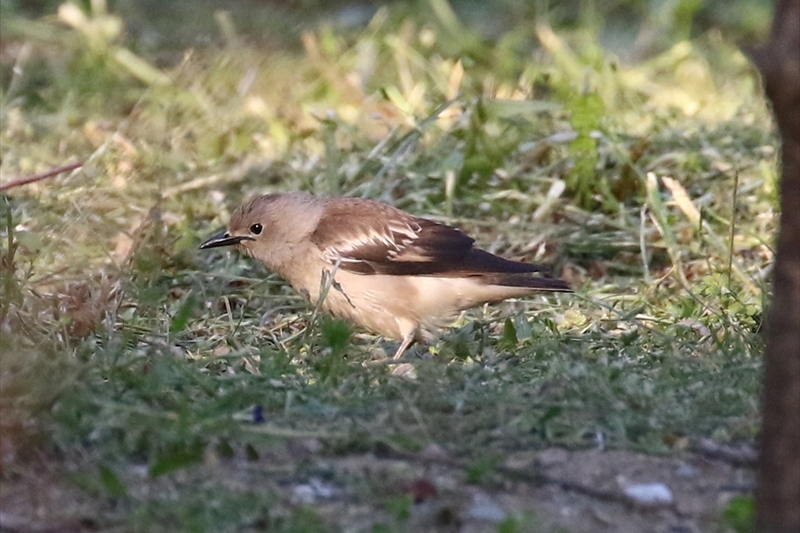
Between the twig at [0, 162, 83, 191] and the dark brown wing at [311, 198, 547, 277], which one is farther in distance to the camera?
the dark brown wing at [311, 198, 547, 277]

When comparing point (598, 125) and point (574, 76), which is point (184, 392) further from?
point (574, 76)

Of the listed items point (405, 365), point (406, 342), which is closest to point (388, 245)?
point (406, 342)

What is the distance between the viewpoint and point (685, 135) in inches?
337

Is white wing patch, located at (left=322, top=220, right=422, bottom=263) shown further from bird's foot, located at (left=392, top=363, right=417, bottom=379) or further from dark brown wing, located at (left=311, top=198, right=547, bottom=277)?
bird's foot, located at (left=392, top=363, right=417, bottom=379)

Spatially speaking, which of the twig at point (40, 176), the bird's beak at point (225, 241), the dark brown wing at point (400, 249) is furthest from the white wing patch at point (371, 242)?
the twig at point (40, 176)

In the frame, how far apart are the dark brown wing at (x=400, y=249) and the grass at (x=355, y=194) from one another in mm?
301

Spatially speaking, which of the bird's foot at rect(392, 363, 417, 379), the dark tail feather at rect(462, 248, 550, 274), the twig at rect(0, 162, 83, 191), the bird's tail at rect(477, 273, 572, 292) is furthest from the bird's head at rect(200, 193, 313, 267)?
the twig at rect(0, 162, 83, 191)

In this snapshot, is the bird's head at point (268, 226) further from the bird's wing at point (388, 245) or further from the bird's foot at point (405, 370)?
the bird's foot at point (405, 370)

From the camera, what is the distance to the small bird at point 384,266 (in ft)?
20.4

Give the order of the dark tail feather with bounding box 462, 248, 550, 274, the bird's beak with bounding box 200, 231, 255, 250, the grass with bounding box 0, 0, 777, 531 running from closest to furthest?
the grass with bounding box 0, 0, 777, 531 → the dark tail feather with bounding box 462, 248, 550, 274 → the bird's beak with bounding box 200, 231, 255, 250

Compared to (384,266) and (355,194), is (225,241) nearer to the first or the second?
(384,266)

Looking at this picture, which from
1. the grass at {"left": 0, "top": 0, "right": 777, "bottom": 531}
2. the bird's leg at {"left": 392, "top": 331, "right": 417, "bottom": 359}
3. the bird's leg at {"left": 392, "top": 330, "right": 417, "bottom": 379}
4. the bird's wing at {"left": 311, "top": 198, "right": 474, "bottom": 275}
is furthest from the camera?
the bird's wing at {"left": 311, "top": 198, "right": 474, "bottom": 275}

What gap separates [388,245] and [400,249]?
65 mm

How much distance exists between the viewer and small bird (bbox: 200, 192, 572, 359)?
6215 millimetres
